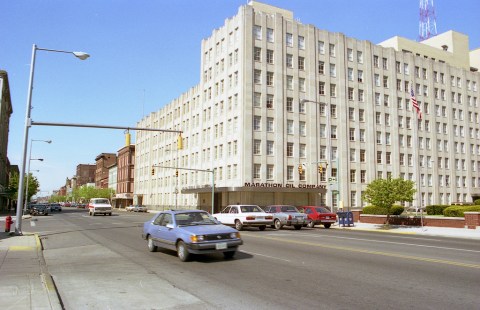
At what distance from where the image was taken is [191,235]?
1148 cm

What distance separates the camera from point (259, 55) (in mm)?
54938

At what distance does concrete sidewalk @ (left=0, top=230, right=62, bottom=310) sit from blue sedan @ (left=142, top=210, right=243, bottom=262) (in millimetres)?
3576

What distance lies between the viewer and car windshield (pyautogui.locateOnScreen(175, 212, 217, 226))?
12.7 meters

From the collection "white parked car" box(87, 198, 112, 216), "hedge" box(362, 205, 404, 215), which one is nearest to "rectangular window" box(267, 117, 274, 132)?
"hedge" box(362, 205, 404, 215)

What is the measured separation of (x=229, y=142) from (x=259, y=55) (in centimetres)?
1252

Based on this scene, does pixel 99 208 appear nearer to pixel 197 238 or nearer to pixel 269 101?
pixel 269 101

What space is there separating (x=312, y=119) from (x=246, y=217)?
35.2 metres

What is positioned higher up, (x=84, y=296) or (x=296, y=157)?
(x=296, y=157)

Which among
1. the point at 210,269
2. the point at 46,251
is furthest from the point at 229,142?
the point at 210,269

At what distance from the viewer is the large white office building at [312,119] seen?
53844mm

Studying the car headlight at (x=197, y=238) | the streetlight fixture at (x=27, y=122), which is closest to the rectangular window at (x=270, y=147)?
the streetlight fixture at (x=27, y=122)

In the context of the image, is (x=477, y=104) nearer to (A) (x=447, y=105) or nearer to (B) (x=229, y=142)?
(A) (x=447, y=105)

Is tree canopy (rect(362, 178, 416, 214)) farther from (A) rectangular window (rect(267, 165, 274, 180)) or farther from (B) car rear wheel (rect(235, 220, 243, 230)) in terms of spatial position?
(A) rectangular window (rect(267, 165, 274, 180))

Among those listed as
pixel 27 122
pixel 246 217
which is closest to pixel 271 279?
pixel 246 217
